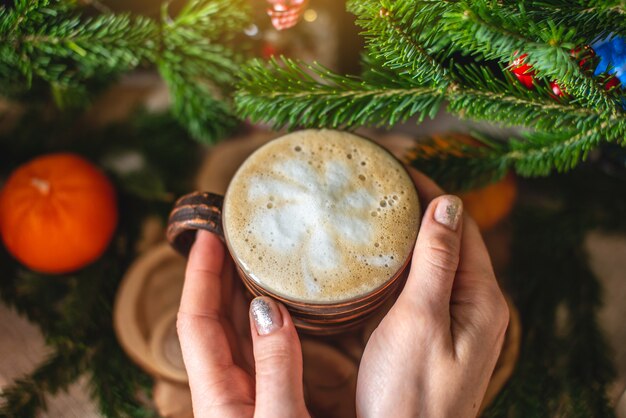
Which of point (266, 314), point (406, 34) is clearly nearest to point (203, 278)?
point (266, 314)

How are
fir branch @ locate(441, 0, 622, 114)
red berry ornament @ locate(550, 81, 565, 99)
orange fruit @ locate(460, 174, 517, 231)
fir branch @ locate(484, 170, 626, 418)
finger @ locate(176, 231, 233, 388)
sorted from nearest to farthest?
fir branch @ locate(441, 0, 622, 114) < red berry ornament @ locate(550, 81, 565, 99) < finger @ locate(176, 231, 233, 388) < fir branch @ locate(484, 170, 626, 418) < orange fruit @ locate(460, 174, 517, 231)

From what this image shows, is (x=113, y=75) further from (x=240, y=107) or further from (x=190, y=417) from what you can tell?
(x=190, y=417)

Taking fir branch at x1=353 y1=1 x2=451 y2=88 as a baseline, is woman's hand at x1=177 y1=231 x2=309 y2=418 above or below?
below

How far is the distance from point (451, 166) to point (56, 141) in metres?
0.67

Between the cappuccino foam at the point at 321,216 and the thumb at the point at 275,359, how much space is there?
0.03 meters

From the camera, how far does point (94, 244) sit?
0.83 m

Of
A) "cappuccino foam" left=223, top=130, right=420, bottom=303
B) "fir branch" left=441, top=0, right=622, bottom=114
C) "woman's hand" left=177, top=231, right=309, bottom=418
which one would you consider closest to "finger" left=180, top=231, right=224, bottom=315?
→ "woman's hand" left=177, top=231, right=309, bottom=418

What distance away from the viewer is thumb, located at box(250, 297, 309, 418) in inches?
21.8

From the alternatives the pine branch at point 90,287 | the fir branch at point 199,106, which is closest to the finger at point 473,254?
the fir branch at point 199,106

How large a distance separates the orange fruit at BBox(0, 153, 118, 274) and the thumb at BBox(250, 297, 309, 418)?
38 cm

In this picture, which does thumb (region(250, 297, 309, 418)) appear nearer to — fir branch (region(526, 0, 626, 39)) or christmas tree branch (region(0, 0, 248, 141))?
christmas tree branch (region(0, 0, 248, 141))

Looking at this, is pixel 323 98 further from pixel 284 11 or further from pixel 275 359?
pixel 275 359

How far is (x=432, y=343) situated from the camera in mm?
585

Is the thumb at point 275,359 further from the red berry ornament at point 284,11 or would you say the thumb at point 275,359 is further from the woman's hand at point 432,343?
the red berry ornament at point 284,11
